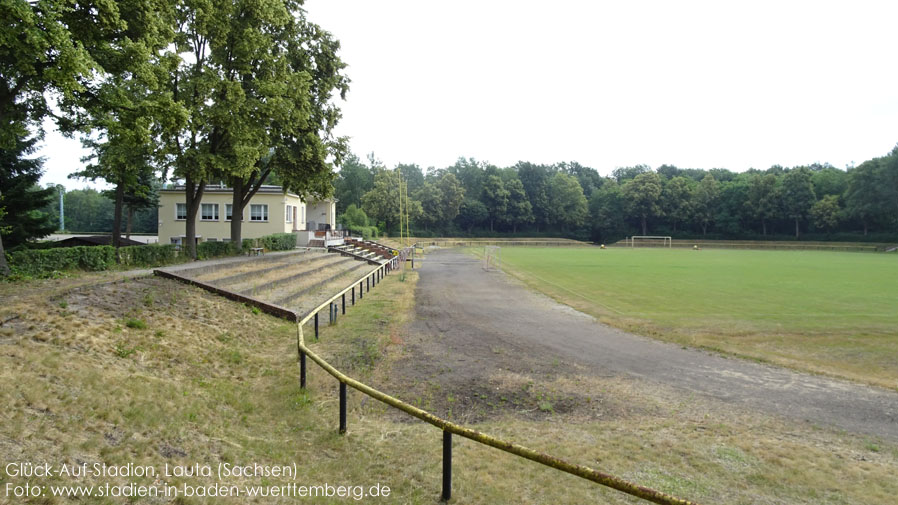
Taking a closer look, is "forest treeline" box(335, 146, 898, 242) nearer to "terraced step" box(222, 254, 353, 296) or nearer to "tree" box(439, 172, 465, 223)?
"tree" box(439, 172, 465, 223)

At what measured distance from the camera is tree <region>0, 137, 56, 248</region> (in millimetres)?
21859

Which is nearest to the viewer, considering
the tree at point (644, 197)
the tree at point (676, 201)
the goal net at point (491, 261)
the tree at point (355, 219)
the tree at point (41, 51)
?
the tree at point (41, 51)

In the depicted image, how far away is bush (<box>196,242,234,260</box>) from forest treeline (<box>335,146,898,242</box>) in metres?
54.8

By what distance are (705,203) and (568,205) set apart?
84.3 ft

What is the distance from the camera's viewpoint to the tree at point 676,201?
9381cm

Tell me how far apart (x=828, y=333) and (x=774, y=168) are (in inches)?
4530

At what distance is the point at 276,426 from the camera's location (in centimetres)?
617

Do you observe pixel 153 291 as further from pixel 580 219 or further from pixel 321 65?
pixel 580 219

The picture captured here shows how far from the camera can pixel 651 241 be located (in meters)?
93.4

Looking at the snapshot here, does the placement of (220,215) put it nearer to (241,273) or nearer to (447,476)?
Result: (241,273)

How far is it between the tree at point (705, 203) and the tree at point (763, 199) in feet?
19.3

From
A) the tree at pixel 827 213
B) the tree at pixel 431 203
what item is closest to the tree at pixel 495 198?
the tree at pixel 431 203

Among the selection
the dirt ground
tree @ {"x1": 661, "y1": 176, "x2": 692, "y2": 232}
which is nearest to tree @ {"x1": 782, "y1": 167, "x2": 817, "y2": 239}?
tree @ {"x1": 661, "y1": 176, "x2": 692, "y2": 232}

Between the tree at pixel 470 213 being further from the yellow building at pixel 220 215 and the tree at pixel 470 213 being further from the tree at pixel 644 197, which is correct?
the yellow building at pixel 220 215
